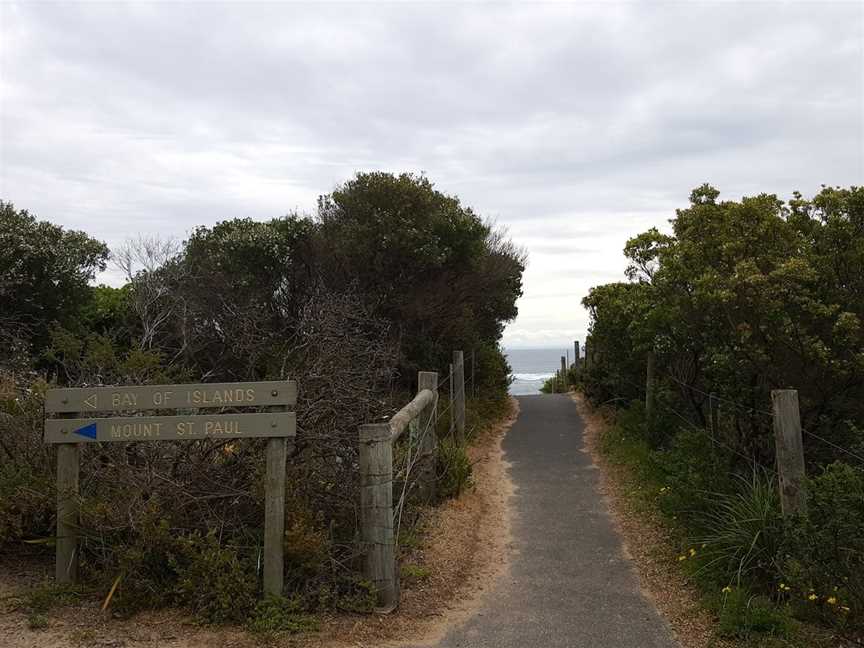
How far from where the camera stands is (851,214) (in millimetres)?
7422

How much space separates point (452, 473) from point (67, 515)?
452 centimetres

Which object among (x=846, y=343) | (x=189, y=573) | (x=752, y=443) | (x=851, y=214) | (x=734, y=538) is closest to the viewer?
(x=189, y=573)

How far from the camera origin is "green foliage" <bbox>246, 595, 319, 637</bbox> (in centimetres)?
498

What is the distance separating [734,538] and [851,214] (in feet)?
11.6

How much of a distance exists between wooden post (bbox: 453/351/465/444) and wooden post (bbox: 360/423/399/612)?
6097mm

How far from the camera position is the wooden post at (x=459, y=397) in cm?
1227

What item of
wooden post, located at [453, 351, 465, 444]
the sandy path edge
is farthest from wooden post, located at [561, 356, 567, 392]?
the sandy path edge

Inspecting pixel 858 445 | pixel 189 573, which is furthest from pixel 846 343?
pixel 189 573

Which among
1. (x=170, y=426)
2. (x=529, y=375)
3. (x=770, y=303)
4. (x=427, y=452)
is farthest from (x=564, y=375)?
(x=170, y=426)

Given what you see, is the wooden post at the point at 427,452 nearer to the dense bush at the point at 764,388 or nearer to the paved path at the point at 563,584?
the paved path at the point at 563,584

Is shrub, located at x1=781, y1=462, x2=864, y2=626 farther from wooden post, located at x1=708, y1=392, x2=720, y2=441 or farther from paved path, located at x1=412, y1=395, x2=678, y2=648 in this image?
wooden post, located at x1=708, y1=392, x2=720, y2=441

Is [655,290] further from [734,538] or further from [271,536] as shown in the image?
[271,536]

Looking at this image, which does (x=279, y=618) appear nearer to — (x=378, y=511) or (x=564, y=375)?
(x=378, y=511)

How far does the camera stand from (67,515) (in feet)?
18.5
